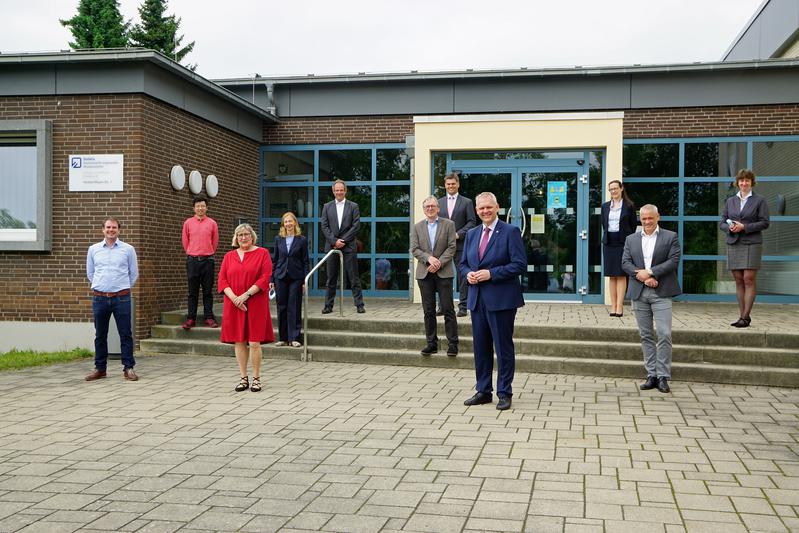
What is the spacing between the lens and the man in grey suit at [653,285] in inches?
311

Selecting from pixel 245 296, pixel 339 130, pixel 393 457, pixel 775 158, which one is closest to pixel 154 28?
pixel 339 130

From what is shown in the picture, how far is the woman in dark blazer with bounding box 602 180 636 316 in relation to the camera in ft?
35.8

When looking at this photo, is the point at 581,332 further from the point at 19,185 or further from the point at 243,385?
the point at 19,185

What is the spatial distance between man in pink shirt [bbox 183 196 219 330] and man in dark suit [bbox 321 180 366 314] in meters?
1.65

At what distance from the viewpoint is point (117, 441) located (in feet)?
19.9

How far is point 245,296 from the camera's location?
26.0 ft

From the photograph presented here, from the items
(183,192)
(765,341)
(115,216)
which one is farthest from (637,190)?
(115,216)

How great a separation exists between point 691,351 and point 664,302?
1501mm

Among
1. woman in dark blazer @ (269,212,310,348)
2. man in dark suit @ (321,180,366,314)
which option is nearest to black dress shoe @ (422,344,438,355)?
woman in dark blazer @ (269,212,310,348)

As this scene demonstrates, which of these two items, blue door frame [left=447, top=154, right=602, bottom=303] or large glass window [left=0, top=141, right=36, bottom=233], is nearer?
large glass window [left=0, top=141, right=36, bottom=233]

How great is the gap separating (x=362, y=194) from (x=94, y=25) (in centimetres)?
3110

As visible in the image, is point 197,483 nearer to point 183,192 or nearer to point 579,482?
point 579,482

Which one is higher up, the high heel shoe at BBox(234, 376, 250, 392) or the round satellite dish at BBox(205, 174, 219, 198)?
the round satellite dish at BBox(205, 174, 219, 198)

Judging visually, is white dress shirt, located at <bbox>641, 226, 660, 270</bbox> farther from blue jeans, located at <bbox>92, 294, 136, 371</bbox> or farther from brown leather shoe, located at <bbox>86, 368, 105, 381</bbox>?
brown leather shoe, located at <bbox>86, 368, 105, 381</bbox>
